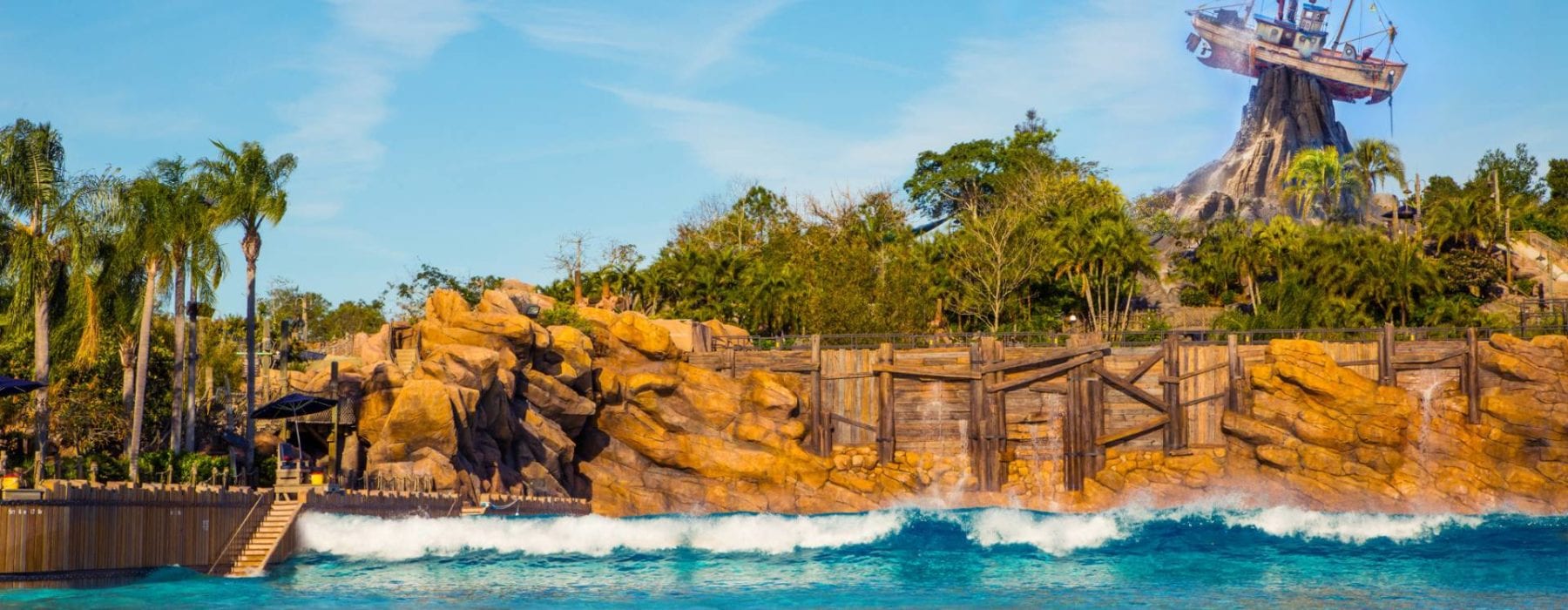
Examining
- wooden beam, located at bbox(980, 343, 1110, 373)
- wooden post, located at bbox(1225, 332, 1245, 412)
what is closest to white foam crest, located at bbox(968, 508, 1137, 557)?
wooden beam, located at bbox(980, 343, 1110, 373)

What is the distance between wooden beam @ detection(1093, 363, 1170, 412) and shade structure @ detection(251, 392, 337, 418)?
2732 centimetres

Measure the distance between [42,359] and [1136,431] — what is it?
116 ft

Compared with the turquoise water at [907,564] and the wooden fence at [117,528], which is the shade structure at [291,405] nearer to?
the turquoise water at [907,564]

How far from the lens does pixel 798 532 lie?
3941 cm

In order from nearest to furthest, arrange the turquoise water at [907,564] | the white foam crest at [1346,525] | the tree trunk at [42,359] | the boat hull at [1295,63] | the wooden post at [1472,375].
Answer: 1. the turquoise water at [907,564]
2. the tree trunk at [42,359]
3. the white foam crest at [1346,525]
4. the wooden post at [1472,375]
5. the boat hull at [1295,63]

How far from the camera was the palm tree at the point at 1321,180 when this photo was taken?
8931 centimetres

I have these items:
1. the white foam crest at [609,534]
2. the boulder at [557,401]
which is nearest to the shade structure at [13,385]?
the white foam crest at [609,534]

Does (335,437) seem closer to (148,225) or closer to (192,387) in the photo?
(192,387)

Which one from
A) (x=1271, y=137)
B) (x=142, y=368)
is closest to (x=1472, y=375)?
(x=142, y=368)

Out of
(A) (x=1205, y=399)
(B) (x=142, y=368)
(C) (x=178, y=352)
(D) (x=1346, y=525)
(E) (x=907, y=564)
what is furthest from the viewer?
(A) (x=1205, y=399)

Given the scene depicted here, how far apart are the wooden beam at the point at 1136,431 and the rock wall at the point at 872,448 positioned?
2.04 ft

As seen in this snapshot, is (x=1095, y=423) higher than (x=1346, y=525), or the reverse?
(x=1095, y=423)

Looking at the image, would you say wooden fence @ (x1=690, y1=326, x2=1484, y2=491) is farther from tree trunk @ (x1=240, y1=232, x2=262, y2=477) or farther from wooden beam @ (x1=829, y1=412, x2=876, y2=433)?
tree trunk @ (x1=240, y1=232, x2=262, y2=477)

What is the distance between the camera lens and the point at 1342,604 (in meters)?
28.7
